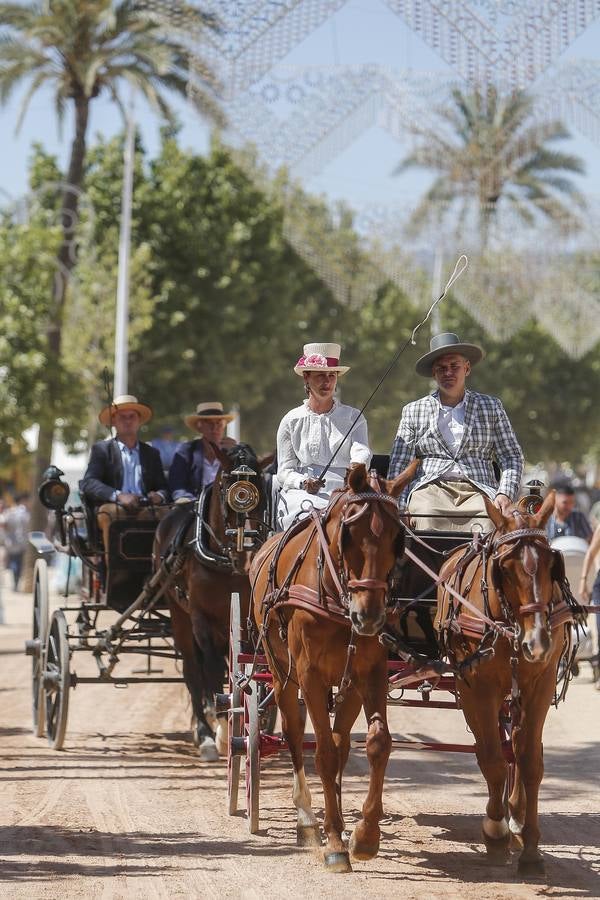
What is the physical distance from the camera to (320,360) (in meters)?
8.38

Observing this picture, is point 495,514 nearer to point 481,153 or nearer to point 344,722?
point 344,722

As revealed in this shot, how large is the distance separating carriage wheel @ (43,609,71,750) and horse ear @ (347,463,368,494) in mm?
4479

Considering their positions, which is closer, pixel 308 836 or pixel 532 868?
pixel 532 868

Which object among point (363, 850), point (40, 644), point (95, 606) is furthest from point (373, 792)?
point (40, 644)

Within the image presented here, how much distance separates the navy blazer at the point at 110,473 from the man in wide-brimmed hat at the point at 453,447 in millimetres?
3988

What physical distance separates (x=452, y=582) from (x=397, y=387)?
37.8 meters

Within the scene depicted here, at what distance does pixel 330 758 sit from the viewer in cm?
707

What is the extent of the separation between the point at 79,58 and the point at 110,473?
15.7m

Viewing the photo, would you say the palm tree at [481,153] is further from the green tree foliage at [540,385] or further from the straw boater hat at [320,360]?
the green tree foliage at [540,385]

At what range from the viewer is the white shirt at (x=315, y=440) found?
8.35 m

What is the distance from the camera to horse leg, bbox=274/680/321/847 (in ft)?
24.7

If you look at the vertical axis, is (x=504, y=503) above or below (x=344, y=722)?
above

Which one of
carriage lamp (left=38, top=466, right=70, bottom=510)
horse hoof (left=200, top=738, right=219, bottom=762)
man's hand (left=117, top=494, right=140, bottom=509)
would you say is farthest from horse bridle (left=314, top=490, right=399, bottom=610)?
carriage lamp (left=38, top=466, right=70, bottom=510)

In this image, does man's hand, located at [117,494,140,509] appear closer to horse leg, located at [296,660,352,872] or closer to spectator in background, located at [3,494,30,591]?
horse leg, located at [296,660,352,872]
